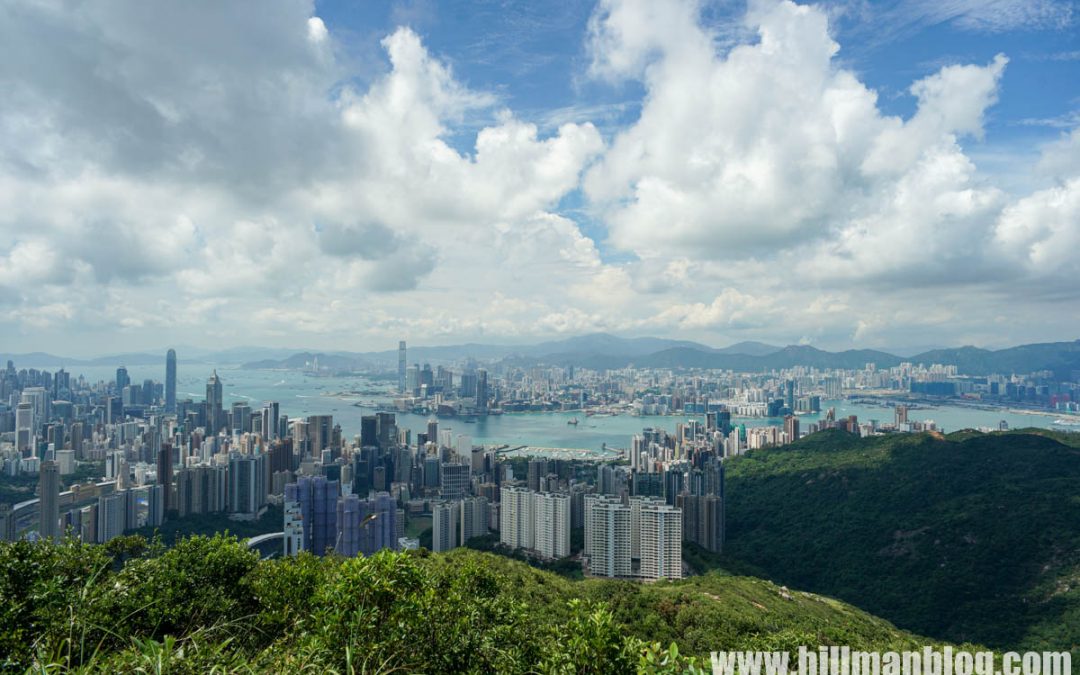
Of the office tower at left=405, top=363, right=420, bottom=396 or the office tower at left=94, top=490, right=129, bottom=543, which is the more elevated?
the office tower at left=405, top=363, right=420, bottom=396

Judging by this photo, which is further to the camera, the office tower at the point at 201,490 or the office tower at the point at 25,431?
the office tower at the point at 25,431

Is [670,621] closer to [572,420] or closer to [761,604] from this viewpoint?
[761,604]

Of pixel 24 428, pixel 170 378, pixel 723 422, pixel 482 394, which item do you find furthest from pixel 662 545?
pixel 170 378

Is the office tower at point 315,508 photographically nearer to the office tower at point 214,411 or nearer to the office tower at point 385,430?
the office tower at point 385,430

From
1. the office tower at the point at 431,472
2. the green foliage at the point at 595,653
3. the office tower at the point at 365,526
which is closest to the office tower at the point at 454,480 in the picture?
the office tower at the point at 431,472

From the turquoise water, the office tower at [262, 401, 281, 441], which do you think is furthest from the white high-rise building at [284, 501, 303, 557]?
the turquoise water

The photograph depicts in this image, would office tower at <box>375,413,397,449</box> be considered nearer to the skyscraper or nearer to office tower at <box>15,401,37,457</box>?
office tower at <box>15,401,37,457</box>

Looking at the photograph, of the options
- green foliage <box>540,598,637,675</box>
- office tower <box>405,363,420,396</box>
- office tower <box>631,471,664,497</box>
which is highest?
green foliage <box>540,598,637,675</box>

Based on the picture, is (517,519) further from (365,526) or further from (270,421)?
(270,421)
